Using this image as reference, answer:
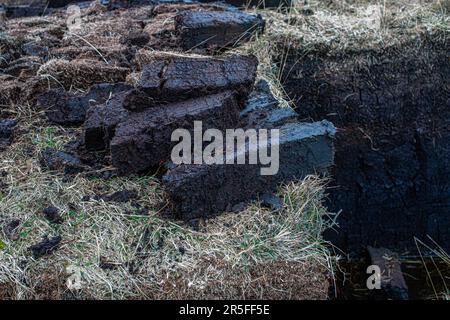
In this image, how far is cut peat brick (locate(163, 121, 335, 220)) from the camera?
320cm

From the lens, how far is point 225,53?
4.85 meters

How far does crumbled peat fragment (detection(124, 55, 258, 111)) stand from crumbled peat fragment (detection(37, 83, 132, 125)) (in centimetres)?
42

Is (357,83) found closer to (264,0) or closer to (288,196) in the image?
(264,0)

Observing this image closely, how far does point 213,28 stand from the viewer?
4844 mm

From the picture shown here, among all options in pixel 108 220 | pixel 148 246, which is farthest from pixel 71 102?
pixel 148 246

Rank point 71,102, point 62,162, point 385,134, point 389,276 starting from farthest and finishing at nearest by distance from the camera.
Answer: point 385,134 → point 389,276 → point 71,102 → point 62,162

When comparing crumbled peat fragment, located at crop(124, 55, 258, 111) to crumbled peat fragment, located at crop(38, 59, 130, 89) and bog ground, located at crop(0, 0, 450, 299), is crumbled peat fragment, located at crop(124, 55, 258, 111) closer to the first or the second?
bog ground, located at crop(0, 0, 450, 299)

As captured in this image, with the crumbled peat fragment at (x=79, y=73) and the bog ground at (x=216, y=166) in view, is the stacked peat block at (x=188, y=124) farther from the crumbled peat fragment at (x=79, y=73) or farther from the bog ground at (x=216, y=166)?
the crumbled peat fragment at (x=79, y=73)

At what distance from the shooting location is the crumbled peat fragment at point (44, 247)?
2.97 meters

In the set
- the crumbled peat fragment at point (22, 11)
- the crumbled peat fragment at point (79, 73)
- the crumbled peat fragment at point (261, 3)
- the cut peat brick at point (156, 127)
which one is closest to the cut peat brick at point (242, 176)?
the cut peat brick at point (156, 127)

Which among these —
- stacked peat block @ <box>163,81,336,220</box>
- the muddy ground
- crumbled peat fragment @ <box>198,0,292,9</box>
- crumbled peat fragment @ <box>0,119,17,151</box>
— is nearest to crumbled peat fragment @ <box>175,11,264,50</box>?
the muddy ground

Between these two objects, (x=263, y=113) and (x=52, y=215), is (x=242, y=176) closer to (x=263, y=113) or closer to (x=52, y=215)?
(x=263, y=113)

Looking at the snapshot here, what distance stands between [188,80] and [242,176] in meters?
0.75
